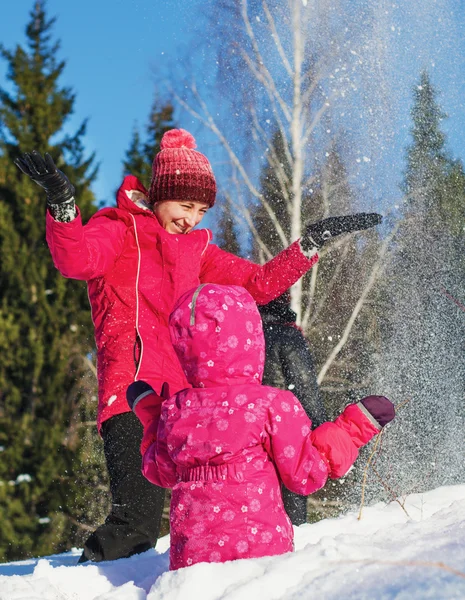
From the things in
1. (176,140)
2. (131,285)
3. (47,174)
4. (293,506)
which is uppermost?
(176,140)

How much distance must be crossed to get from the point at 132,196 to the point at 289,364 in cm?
116

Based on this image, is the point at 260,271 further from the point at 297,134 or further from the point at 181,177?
the point at 297,134

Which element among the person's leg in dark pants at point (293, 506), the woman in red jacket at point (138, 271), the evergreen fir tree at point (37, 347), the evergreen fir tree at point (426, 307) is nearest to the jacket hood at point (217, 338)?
the woman in red jacket at point (138, 271)

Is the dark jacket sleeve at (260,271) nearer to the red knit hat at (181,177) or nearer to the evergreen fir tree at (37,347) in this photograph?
the red knit hat at (181,177)

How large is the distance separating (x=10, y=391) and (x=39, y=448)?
826 mm

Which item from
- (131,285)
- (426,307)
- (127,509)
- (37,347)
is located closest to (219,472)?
(127,509)

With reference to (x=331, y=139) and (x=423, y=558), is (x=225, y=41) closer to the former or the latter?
(x=331, y=139)

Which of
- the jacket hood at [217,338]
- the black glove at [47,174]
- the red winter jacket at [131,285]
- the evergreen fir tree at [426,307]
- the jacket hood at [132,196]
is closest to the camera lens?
the jacket hood at [217,338]

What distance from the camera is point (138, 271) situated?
2.71m

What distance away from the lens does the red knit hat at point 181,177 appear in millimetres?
2885

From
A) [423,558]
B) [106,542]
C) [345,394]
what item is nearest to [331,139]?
[345,394]

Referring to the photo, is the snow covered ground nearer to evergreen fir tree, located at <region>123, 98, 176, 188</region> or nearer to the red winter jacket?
the red winter jacket

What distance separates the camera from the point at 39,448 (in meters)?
8.80

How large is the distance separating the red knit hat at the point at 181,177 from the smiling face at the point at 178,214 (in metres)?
0.02
